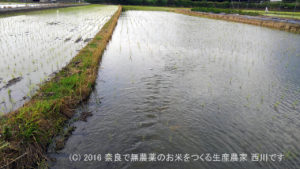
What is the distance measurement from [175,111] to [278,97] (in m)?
3.06

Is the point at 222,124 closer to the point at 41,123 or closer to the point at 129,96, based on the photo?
the point at 129,96

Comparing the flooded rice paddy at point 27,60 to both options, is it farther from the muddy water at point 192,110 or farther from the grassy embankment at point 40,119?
the muddy water at point 192,110

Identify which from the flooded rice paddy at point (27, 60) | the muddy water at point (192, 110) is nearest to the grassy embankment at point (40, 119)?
the muddy water at point (192, 110)

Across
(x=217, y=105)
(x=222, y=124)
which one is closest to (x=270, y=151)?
(x=222, y=124)

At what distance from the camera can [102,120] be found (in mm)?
4547

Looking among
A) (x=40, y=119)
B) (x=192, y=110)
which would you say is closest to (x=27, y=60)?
(x=40, y=119)

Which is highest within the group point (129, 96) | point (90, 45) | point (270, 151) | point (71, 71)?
point (90, 45)

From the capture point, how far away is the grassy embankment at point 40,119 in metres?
3.15

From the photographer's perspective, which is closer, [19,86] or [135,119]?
[135,119]

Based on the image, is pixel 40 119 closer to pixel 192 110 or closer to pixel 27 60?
pixel 192 110

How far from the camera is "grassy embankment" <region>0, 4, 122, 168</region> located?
10.3ft

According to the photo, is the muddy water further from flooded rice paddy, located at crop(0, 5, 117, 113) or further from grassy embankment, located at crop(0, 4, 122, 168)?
flooded rice paddy, located at crop(0, 5, 117, 113)

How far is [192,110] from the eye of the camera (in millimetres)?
5098

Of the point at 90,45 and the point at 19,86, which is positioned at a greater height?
the point at 90,45
